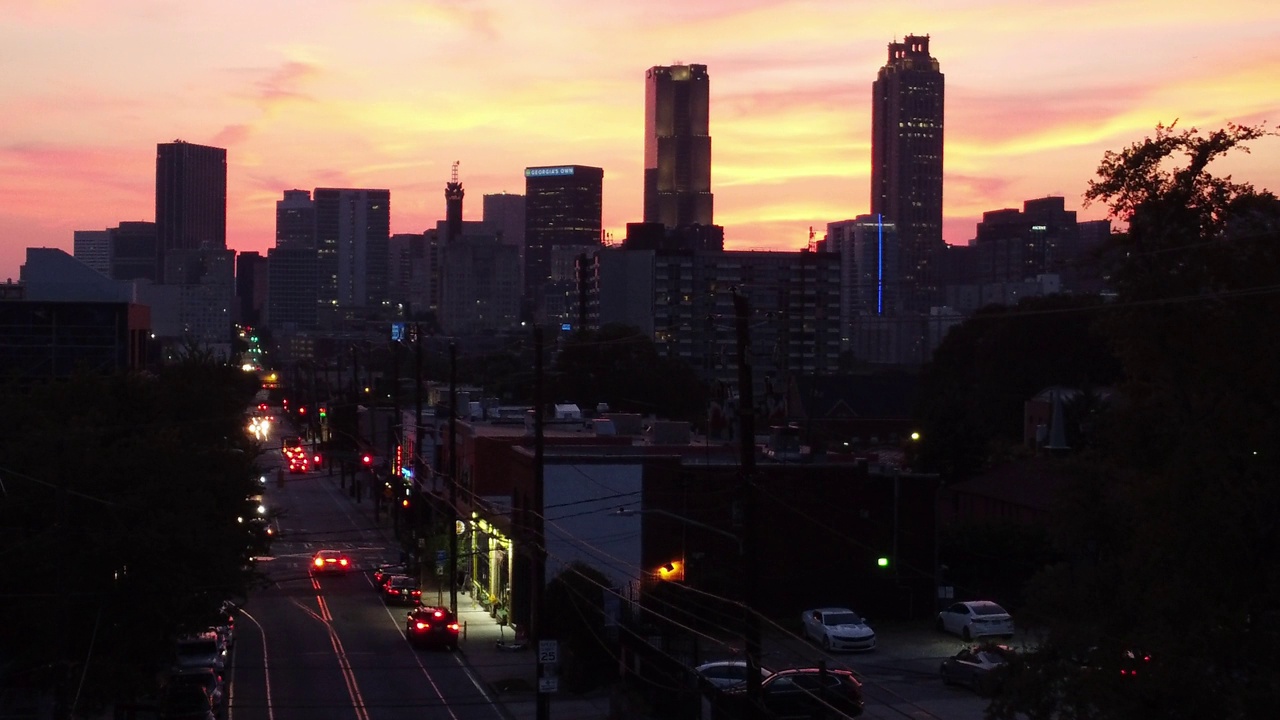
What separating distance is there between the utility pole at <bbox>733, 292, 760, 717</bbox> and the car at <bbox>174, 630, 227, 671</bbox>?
1745 centimetres

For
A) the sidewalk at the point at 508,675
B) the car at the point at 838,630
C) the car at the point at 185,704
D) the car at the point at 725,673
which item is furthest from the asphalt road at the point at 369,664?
the car at the point at 185,704

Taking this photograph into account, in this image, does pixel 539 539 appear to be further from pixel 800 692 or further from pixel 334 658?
pixel 800 692

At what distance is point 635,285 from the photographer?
552 ft

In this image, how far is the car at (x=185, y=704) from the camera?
2388 centimetres

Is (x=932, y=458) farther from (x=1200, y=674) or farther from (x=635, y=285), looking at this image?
(x=635, y=285)

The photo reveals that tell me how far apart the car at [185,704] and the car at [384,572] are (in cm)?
1891

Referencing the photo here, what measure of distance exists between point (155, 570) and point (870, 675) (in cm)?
1466

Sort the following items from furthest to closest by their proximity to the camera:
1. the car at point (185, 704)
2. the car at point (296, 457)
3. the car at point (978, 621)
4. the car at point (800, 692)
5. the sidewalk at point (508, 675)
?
the car at point (296, 457)
the car at point (978, 621)
the sidewalk at point (508, 675)
the car at point (185, 704)
the car at point (800, 692)

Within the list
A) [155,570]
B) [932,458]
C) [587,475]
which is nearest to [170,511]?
[155,570]

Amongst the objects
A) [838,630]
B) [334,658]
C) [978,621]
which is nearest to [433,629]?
[334,658]

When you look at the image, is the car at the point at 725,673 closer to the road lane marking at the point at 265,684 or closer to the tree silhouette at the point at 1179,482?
the road lane marking at the point at 265,684

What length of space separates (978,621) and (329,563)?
23.6 m

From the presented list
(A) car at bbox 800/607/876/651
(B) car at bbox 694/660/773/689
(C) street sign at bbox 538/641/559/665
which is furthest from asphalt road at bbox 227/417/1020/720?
(C) street sign at bbox 538/641/559/665

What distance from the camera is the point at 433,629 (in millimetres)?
34219
